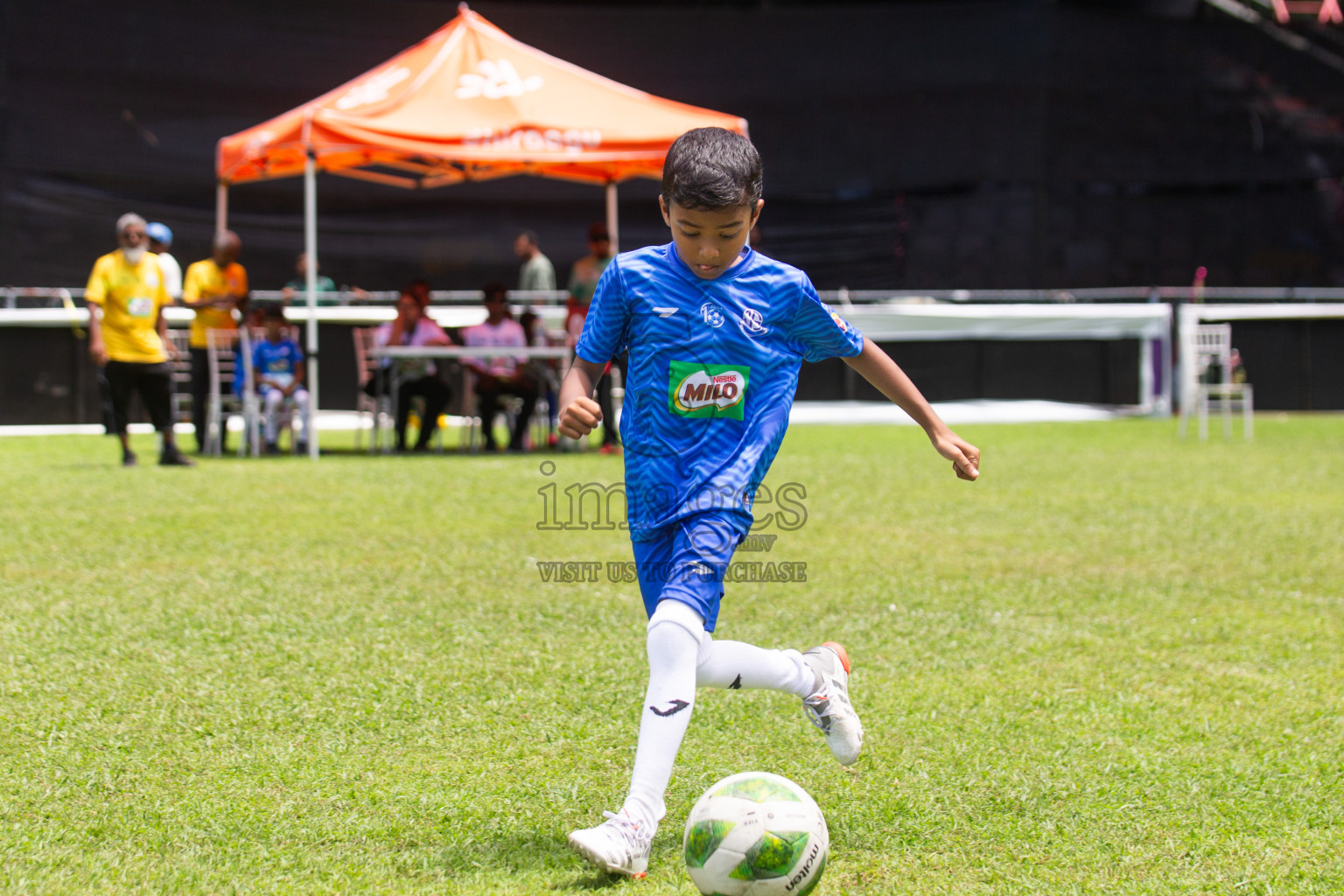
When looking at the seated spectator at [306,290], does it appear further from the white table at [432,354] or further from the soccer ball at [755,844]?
the soccer ball at [755,844]

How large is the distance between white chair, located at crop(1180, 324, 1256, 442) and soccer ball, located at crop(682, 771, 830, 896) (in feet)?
41.8

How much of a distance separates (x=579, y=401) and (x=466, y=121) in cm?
1002

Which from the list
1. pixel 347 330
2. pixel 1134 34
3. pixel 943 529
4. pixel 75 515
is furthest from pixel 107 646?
pixel 1134 34

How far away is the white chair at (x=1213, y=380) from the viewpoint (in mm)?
14344

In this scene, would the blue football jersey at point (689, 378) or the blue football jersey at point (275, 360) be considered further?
the blue football jersey at point (275, 360)

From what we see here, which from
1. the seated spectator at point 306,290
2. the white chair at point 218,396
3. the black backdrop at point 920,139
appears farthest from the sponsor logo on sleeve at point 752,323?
the black backdrop at point 920,139

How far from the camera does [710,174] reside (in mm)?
2734

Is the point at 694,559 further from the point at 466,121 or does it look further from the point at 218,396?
the point at 218,396

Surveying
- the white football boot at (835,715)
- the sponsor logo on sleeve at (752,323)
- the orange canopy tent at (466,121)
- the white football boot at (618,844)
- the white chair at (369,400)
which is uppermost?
the orange canopy tent at (466,121)

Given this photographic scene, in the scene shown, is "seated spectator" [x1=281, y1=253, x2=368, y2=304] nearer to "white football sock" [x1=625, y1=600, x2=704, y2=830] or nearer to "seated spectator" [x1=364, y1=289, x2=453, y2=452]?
"seated spectator" [x1=364, y1=289, x2=453, y2=452]

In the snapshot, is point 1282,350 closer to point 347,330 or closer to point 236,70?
point 347,330

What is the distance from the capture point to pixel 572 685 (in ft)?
13.6

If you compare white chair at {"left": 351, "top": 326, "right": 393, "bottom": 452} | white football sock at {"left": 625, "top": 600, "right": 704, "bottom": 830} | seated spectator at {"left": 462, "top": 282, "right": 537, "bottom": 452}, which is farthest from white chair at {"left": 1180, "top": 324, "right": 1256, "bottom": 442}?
white football sock at {"left": 625, "top": 600, "right": 704, "bottom": 830}

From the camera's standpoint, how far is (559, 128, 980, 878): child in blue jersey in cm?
277
